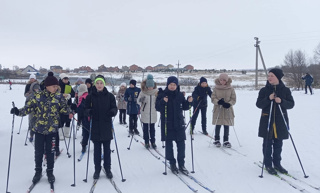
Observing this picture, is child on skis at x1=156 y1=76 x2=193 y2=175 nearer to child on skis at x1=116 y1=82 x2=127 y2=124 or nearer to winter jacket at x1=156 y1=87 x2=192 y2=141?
winter jacket at x1=156 y1=87 x2=192 y2=141

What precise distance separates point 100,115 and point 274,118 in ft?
10.8

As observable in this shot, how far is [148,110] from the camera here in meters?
6.83

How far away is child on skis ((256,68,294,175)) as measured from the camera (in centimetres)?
475

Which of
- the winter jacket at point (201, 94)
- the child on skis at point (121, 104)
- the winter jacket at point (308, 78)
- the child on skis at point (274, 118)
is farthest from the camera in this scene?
the winter jacket at point (308, 78)

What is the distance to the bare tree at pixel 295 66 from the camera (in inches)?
1448

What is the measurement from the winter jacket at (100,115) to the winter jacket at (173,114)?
3.34 feet

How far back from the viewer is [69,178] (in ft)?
15.6

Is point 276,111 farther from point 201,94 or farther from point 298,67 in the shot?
point 298,67

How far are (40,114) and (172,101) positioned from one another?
2.43 metres

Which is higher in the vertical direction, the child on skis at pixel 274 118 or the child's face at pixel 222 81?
the child's face at pixel 222 81

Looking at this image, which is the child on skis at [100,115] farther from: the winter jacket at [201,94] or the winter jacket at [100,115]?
the winter jacket at [201,94]

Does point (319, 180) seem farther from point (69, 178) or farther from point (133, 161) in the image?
point (69, 178)

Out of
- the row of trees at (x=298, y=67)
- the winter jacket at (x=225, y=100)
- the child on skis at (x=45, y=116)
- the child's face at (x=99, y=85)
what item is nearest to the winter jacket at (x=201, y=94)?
the winter jacket at (x=225, y=100)

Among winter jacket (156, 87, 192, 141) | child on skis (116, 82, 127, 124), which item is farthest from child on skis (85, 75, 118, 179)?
child on skis (116, 82, 127, 124)
